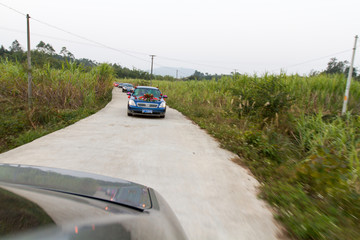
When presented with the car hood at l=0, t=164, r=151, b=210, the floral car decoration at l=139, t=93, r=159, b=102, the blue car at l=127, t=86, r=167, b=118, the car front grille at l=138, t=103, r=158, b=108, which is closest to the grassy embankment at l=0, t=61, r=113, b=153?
the blue car at l=127, t=86, r=167, b=118

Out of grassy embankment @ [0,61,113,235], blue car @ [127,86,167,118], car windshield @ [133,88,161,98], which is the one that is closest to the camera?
grassy embankment @ [0,61,113,235]

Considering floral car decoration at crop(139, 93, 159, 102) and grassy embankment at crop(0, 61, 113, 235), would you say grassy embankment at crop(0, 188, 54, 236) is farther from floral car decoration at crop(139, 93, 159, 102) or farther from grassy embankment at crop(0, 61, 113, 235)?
floral car decoration at crop(139, 93, 159, 102)

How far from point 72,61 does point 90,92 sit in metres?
2.03

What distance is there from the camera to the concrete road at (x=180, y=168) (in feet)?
8.49

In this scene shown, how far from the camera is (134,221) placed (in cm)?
111

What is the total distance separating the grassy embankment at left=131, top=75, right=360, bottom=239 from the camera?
2.63 m

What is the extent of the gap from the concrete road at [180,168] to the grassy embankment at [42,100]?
158cm

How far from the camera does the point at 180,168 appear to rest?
4.29m

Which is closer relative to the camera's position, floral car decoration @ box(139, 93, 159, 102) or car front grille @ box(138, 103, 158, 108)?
car front grille @ box(138, 103, 158, 108)

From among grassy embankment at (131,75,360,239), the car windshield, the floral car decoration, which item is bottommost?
grassy embankment at (131,75,360,239)

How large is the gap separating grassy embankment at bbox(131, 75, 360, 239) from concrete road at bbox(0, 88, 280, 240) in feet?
1.06

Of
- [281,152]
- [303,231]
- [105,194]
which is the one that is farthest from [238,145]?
[105,194]

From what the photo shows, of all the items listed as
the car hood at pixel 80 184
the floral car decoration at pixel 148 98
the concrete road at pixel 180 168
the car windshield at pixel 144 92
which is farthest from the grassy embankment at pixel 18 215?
the car windshield at pixel 144 92

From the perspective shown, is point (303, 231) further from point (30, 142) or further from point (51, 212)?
point (30, 142)
